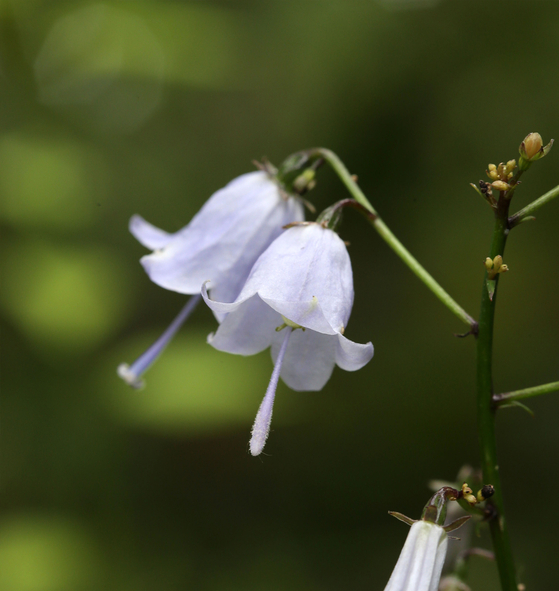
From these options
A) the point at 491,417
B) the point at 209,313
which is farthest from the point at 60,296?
the point at 209,313

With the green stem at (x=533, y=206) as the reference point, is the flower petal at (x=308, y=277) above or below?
below

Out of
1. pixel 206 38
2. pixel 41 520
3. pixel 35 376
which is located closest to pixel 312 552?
pixel 41 520

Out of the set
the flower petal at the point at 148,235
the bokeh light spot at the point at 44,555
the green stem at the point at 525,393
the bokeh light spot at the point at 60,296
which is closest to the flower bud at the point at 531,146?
the green stem at the point at 525,393

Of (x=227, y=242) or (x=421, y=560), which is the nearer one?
(x=421, y=560)

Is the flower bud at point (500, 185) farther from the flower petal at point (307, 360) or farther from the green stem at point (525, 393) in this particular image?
the flower petal at point (307, 360)

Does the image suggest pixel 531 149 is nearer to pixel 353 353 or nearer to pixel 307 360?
pixel 353 353

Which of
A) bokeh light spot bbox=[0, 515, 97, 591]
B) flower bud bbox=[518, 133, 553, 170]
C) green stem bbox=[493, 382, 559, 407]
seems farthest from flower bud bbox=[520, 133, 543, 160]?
bokeh light spot bbox=[0, 515, 97, 591]

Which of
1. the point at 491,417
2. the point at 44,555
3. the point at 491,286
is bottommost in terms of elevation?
the point at 44,555
